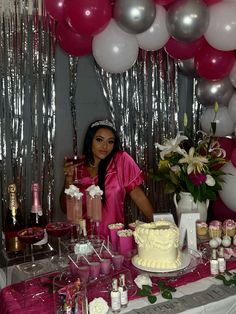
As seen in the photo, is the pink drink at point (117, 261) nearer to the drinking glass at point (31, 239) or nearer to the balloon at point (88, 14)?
the drinking glass at point (31, 239)

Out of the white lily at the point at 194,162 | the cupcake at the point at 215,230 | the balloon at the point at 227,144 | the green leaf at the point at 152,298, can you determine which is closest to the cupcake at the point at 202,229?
the cupcake at the point at 215,230

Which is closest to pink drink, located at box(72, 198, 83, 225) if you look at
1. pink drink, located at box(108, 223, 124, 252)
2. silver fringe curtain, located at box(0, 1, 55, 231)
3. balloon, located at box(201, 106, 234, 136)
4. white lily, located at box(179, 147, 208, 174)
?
pink drink, located at box(108, 223, 124, 252)

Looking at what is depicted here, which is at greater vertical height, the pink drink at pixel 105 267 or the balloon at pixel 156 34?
the balloon at pixel 156 34

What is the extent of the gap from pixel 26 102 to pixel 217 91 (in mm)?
1121

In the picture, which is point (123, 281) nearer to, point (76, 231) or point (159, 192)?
point (76, 231)

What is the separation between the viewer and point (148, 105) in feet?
8.77

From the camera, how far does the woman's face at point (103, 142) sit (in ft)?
7.08

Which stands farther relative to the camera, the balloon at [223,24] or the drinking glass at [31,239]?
the balloon at [223,24]

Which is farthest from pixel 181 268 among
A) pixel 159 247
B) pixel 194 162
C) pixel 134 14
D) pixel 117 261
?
pixel 134 14

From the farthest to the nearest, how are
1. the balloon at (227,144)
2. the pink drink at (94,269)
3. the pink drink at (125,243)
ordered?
the balloon at (227,144) < the pink drink at (125,243) < the pink drink at (94,269)

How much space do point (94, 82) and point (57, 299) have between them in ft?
5.51

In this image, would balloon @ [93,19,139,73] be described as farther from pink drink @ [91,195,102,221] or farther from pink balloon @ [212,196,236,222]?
pink balloon @ [212,196,236,222]

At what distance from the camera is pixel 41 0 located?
2223mm

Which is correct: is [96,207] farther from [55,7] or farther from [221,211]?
[221,211]
